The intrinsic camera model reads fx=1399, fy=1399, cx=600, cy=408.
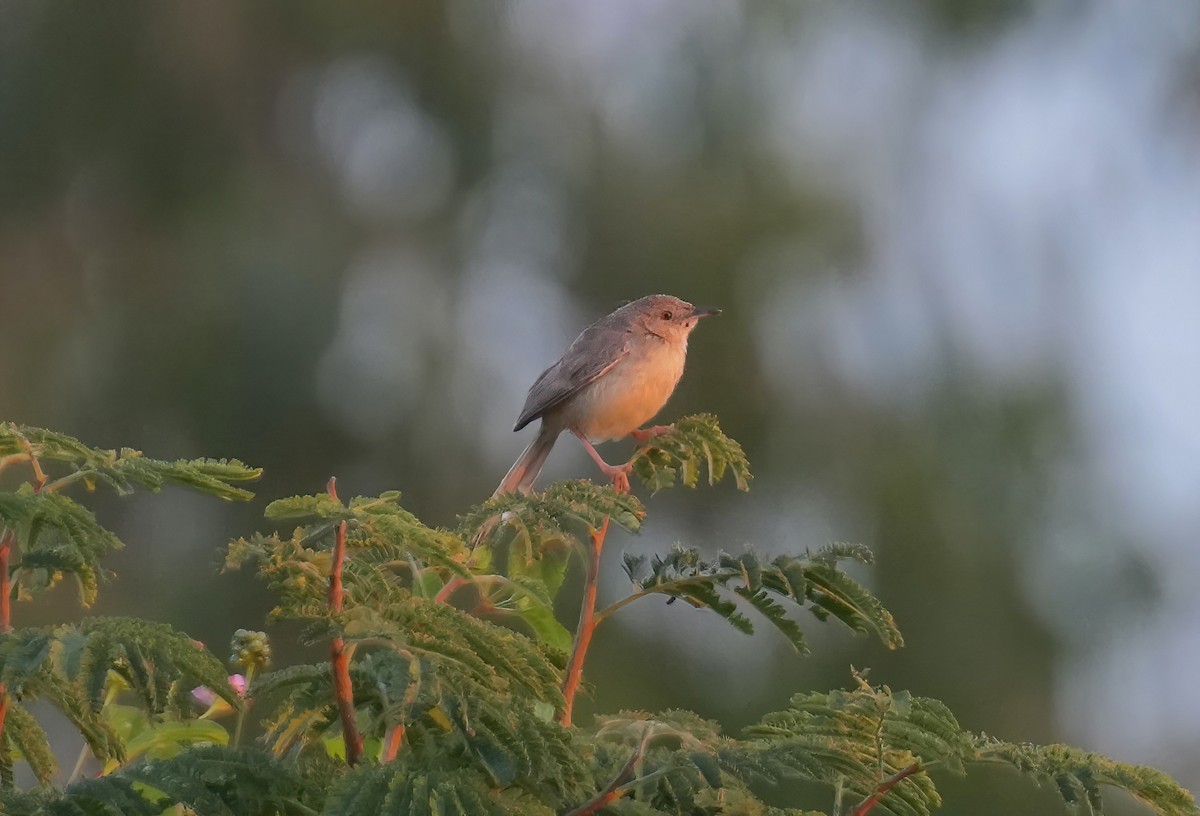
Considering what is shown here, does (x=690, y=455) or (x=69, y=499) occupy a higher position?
(x=690, y=455)

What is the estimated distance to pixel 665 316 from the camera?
201 inches

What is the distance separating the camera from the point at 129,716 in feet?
7.30

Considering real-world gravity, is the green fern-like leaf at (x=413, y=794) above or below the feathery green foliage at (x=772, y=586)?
below

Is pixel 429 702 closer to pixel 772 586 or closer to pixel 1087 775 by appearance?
pixel 772 586

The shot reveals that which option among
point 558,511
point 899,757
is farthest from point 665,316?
point 899,757

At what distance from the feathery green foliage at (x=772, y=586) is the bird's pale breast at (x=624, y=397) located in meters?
3.02

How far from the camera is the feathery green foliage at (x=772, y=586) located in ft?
5.17

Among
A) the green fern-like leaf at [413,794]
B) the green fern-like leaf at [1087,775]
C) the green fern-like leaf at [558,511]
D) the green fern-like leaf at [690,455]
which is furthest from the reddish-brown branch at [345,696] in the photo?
the green fern-like leaf at [690,455]

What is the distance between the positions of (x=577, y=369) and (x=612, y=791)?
3.74 m

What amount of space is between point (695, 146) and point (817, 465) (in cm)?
286

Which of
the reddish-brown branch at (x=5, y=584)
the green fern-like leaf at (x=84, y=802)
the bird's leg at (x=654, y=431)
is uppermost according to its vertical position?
the bird's leg at (x=654, y=431)

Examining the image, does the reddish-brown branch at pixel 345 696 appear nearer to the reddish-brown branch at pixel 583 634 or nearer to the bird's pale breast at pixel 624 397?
the reddish-brown branch at pixel 583 634

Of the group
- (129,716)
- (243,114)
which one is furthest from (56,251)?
(129,716)

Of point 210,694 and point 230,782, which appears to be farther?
point 210,694
